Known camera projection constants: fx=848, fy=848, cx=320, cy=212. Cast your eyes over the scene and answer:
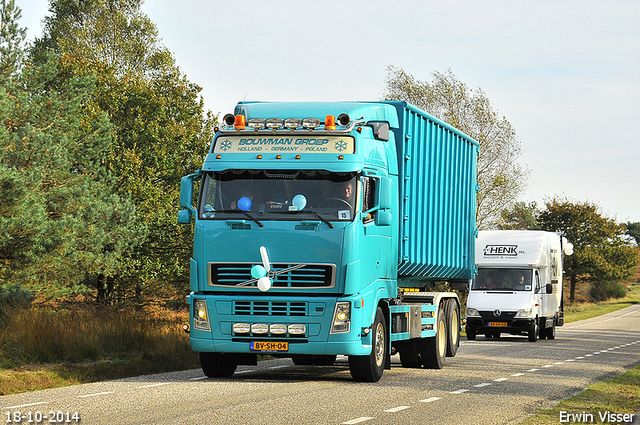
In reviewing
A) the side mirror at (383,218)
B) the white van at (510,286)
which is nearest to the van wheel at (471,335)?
the white van at (510,286)

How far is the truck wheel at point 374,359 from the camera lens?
42.8 ft

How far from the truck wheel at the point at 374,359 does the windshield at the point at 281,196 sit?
2.03 metres

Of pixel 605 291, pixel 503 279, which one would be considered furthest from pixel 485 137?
pixel 605 291

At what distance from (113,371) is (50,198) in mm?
12369

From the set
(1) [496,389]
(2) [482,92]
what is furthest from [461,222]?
(2) [482,92]

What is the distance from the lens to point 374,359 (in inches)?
520

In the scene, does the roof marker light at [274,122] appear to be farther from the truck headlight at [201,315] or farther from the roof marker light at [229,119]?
the truck headlight at [201,315]

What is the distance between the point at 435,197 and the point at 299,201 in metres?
4.94

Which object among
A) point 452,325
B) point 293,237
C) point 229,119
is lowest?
point 452,325

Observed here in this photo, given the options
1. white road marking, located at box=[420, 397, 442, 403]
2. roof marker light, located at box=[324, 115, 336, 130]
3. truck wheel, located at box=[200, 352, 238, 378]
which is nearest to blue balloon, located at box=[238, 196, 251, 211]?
roof marker light, located at box=[324, 115, 336, 130]

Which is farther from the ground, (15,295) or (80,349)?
(15,295)

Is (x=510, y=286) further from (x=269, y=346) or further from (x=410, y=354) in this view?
(x=269, y=346)

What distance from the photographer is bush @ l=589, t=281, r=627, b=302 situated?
8419cm

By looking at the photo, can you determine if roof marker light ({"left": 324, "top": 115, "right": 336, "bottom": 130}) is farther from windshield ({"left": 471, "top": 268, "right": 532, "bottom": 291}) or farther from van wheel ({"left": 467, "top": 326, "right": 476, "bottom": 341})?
van wheel ({"left": 467, "top": 326, "right": 476, "bottom": 341})
